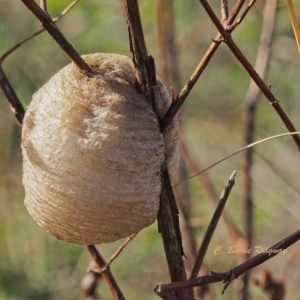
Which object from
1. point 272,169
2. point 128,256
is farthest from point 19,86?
point 272,169

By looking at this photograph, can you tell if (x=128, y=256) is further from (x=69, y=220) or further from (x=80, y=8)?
(x=69, y=220)

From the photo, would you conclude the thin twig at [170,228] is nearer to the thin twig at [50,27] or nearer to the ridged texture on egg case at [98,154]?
the ridged texture on egg case at [98,154]

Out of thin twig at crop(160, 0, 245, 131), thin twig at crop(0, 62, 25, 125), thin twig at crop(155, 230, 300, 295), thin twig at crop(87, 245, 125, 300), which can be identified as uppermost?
thin twig at crop(0, 62, 25, 125)

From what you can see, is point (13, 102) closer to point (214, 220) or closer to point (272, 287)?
point (214, 220)

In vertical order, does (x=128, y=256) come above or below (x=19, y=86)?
below

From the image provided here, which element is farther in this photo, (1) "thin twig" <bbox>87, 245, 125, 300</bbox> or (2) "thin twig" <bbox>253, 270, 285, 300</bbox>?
(2) "thin twig" <bbox>253, 270, 285, 300</bbox>

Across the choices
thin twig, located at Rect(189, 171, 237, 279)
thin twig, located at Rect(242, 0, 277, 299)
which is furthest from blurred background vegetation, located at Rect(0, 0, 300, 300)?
thin twig, located at Rect(189, 171, 237, 279)

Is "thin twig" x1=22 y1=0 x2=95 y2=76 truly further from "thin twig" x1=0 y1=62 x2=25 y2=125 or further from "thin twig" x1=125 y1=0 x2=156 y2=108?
"thin twig" x1=0 y1=62 x2=25 y2=125
